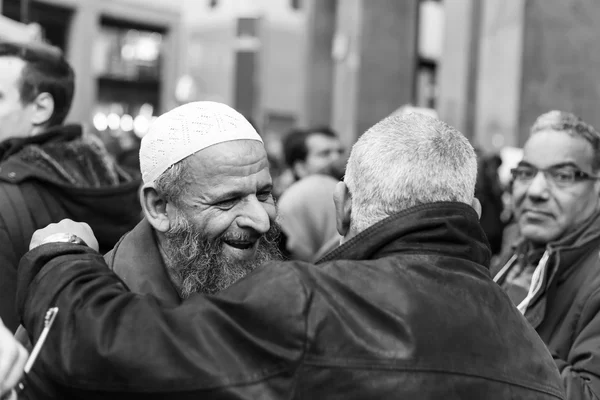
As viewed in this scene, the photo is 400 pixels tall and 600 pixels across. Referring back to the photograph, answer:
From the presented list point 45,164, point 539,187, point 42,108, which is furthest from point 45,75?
point 539,187

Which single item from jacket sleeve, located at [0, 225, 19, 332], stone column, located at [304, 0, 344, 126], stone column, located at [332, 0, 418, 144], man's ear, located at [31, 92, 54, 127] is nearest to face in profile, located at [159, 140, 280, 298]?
jacket sleeve, located at [0, 225, 19, 332]

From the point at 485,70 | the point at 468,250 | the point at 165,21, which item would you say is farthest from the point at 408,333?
the point at 165,21

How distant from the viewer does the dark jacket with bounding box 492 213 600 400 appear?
3.22 meters

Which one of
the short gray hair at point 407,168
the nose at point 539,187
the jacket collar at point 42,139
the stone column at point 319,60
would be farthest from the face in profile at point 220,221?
the stone column at point 319,60

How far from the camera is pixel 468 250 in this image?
2.50 metres

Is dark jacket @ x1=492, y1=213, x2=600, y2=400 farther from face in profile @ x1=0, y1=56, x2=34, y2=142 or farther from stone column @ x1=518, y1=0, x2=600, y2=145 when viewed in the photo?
stone column @ x1=518, y1=0, x2=600, y2=145

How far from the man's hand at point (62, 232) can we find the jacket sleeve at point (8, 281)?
2.68ft

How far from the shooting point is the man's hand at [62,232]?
2674 mm

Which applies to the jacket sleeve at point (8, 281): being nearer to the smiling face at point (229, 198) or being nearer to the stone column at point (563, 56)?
the smiling face at point (229, 198)

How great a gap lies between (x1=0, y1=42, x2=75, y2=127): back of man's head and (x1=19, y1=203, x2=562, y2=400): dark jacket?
172cm

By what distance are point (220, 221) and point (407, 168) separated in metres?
0.75

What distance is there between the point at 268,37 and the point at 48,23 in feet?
59.7

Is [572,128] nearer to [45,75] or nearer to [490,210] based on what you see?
[45,75]

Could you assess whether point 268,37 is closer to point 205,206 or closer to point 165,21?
point 165,21
